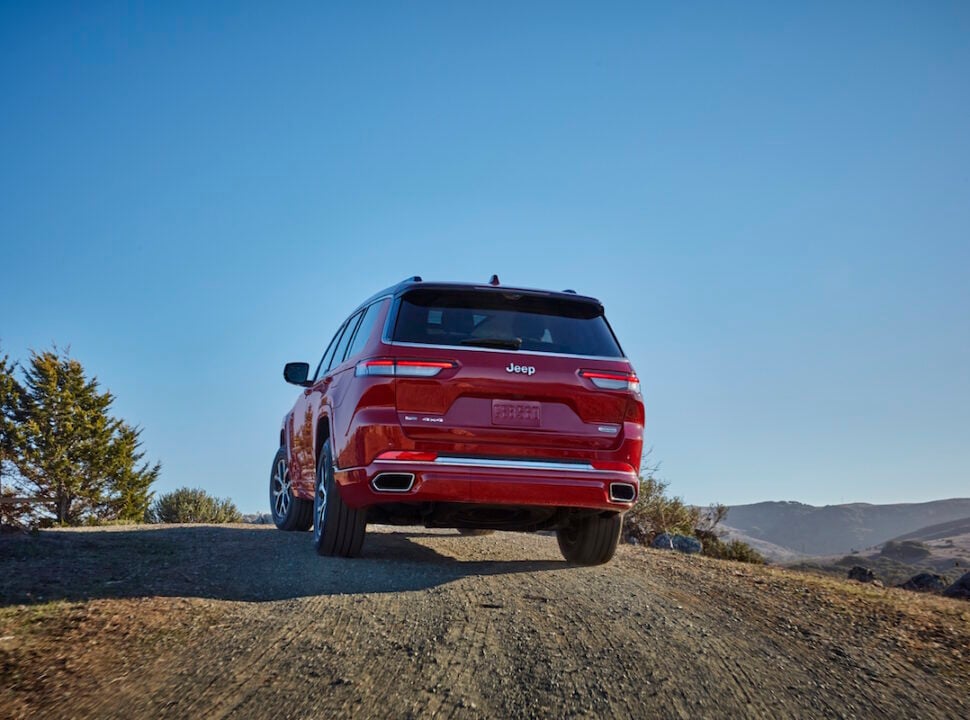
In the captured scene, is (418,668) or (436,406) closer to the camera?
(418,668)

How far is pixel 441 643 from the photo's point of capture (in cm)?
381

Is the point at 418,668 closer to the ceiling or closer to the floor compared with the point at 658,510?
closer to the floor

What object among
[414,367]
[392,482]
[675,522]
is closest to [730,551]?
[675,522]

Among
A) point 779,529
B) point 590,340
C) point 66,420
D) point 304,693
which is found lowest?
point 304,693

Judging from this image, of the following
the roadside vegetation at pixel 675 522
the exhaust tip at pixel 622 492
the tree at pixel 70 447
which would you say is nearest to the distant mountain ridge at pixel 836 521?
the tree at pixel 70 447

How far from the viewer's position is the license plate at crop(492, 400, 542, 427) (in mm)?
5496

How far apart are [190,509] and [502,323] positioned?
12.9 m

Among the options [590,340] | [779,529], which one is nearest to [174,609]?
[590,340]

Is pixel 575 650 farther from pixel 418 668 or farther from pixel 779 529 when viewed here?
pixel 779 529

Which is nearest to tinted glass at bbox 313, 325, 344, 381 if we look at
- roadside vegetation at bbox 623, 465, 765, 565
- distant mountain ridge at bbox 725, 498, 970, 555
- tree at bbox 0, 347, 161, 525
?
roadside vegetation at bbox 623, 465, 765, 565

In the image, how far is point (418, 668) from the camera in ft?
11.2

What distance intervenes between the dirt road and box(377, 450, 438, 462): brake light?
2.59 ft

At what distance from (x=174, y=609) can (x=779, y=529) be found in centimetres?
12305

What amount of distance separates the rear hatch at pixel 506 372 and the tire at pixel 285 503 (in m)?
4.11
